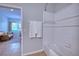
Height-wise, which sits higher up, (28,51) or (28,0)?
(28,0)

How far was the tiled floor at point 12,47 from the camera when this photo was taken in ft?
5.75

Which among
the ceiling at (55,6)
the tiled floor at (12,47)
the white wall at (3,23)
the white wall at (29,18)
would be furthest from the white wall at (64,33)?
the white wall at (3,23)

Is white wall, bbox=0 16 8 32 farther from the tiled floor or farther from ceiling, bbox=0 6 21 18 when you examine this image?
the tiled floor

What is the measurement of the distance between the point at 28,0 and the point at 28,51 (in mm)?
792

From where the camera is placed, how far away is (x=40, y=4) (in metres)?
1.79

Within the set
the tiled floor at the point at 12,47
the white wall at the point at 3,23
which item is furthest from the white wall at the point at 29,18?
the white wall at the point at 3,23

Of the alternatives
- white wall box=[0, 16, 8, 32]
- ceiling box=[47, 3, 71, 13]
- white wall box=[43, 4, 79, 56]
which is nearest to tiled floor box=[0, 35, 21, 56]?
white wall box=[0, 16, 8, 32]

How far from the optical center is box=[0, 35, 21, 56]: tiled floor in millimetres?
1752

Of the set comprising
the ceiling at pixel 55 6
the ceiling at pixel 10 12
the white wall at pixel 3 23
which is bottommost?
the white wall at pixel 3 23

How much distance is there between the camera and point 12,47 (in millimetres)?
1784

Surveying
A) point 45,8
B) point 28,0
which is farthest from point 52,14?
point 28,0

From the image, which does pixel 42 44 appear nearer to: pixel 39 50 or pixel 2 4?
pixel 39 50

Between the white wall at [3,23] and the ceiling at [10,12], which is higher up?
the ceiling at [10,12]

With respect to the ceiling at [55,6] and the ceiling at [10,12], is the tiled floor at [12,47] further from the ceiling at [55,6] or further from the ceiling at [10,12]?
the ceiling at [55,6]
